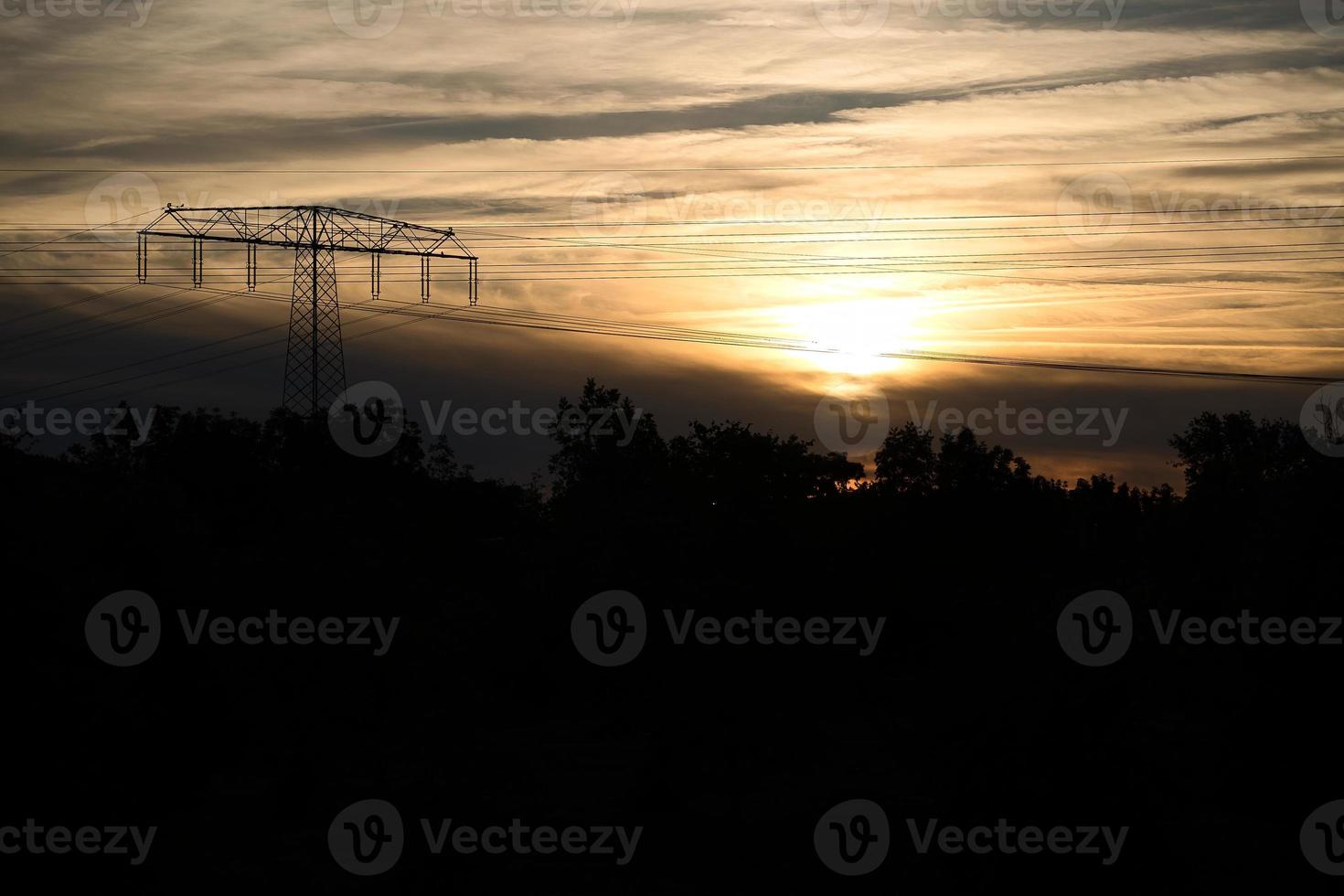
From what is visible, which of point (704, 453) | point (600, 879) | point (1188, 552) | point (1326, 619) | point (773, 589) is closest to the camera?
point (1326, 619)

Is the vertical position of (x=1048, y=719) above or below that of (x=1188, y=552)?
above

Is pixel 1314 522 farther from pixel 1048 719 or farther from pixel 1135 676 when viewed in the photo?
pixel 1048 719

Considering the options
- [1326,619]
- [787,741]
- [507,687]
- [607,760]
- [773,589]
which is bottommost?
[607,760]

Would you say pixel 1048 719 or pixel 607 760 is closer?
pixel 1048 719

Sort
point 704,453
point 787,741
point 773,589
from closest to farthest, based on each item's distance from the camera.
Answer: point 787,741
point 773,589
point 704,453

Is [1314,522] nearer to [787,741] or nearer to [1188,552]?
[787,741]

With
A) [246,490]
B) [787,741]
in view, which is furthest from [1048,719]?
[246,490]
